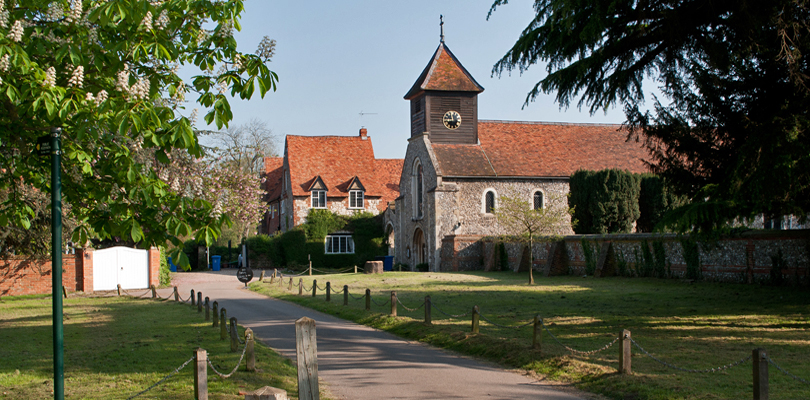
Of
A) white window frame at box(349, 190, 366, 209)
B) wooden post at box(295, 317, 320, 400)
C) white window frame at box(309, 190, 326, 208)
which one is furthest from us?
white window frame at box(349, 190, 366, 209)

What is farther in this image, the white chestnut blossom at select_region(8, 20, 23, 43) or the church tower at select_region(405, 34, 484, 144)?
the church tower at select_region(405, 34, 484, 144)

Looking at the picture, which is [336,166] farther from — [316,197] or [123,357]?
[123,357]

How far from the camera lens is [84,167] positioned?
6.57 meters

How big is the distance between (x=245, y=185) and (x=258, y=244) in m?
8.42

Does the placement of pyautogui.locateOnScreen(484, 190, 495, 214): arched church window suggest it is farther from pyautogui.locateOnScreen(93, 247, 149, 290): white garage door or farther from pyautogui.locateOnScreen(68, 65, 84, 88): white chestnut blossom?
pyautogui.locateOnScreen(68, 65, 84, 88): white chestnut blossom

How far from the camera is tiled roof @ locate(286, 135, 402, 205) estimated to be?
47.0 meters

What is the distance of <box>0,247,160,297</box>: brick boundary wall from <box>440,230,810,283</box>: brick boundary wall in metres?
18.4

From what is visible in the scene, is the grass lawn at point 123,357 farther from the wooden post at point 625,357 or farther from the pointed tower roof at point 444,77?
the pointed tower roof at point 444,77

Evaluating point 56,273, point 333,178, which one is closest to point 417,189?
point 333,178

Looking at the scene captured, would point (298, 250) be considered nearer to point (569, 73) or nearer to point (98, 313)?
point (98, 313)

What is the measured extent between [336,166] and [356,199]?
336 cm

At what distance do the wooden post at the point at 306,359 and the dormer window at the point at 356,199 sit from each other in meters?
40.9

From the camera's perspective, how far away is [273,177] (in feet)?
191

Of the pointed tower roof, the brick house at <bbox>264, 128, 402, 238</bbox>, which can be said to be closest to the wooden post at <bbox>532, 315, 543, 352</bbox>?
the pointed tower roof
